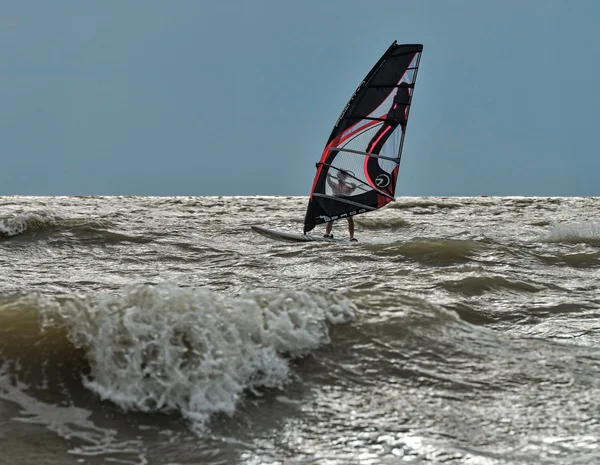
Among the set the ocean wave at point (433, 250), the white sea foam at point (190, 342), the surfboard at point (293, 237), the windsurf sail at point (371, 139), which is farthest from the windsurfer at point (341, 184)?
the white sea foam at point (190, 342)

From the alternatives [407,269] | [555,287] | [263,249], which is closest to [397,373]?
[555,287]

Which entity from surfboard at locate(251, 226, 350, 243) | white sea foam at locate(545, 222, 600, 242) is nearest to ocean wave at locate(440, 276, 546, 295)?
surfboard at locate(251, 226, 350, 243)

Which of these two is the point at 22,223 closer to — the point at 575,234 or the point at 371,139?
the point at 371,139

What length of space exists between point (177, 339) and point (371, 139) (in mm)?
8865

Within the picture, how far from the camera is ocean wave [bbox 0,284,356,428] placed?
3.98 metres

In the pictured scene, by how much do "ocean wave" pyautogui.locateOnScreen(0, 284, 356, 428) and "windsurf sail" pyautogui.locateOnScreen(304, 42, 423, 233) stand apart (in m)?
7.70

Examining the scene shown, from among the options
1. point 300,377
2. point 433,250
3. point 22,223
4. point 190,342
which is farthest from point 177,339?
point 22,223

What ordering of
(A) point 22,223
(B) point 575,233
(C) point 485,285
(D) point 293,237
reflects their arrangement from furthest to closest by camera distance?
(B) point 575,233 < (A) point 22,223 < (D) point 293,237 < (C) point 485,285

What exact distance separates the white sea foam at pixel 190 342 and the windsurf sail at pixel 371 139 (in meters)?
7.82

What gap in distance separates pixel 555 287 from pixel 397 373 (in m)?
3.87

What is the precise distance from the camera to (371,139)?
12656mm

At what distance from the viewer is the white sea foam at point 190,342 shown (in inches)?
156

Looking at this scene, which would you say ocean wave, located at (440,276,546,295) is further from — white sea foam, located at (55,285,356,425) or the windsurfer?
the windsurfer

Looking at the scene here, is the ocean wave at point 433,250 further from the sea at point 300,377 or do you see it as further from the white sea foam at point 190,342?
the white sea foam at point 190,342
